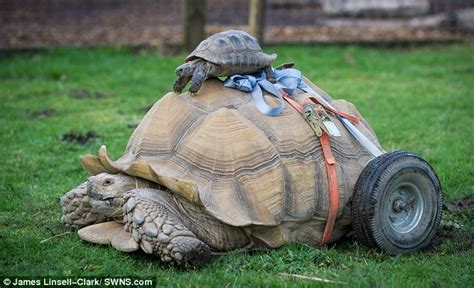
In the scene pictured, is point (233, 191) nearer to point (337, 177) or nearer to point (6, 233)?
point (337, 177)

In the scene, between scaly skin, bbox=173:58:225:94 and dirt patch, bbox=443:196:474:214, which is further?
dirt patch, bbox=443:196:474:214

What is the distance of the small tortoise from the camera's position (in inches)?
177

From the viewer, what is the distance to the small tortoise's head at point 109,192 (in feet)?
14.3

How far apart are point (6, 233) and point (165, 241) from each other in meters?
1.23

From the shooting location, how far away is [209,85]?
4648 millimetres

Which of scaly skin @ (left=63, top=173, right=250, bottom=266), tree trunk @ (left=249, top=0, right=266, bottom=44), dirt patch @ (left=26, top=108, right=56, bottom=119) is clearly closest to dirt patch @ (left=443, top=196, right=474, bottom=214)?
scaly skin @ (left=63, top=173, right=250, bottom=266)

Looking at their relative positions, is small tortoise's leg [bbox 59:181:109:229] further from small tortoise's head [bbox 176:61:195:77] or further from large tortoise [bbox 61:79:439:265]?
small tortoise's head [bbox 176:61:195:77]

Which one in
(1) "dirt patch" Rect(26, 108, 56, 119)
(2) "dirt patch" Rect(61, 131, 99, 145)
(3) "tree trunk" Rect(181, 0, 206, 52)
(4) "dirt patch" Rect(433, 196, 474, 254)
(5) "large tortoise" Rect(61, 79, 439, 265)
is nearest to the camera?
(5) "large tortoise" Rect(61, 79, 439, 265)

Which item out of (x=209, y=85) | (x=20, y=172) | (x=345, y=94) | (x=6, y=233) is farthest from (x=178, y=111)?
(x=345, y=94)

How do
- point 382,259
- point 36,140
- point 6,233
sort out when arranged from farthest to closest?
point 36,140
point 6,233
point 382,259

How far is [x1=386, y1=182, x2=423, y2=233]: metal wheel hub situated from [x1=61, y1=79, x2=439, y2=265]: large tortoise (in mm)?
161

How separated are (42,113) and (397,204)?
505 centimetres

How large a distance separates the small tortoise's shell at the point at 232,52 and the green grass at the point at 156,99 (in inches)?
44.3

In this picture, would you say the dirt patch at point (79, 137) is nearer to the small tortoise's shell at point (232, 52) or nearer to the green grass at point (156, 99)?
the green grass at point (156, 99)
